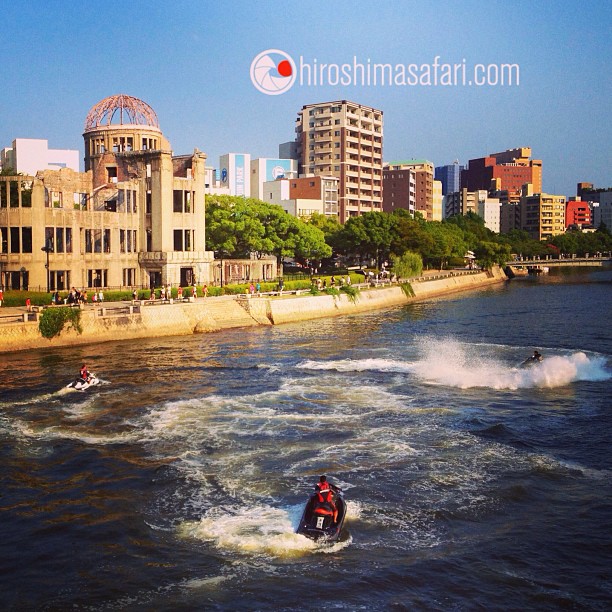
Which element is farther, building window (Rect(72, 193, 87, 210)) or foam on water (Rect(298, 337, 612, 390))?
building window (Rect(72, 193, 87, 210))

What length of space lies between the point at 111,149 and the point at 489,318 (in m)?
49.1

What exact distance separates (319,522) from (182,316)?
4536 cm

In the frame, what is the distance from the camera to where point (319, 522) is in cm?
2273

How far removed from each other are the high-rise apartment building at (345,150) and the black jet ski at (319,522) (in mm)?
157844

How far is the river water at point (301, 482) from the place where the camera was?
2023cm

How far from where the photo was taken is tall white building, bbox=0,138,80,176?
12556cm

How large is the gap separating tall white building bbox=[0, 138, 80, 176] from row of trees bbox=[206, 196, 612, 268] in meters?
38.3

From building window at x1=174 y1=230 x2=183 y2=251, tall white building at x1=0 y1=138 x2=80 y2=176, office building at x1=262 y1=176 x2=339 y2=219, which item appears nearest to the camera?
building window at x1=174 y1=230 x2=183 y2=251

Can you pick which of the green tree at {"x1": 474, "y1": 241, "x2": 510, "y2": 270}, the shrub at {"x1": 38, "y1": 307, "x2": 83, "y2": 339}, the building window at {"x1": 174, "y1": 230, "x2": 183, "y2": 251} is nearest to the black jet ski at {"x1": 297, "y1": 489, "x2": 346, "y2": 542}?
the shrub at {"x1": 38, "y1": 307, "x2": 83, "y2": 339}

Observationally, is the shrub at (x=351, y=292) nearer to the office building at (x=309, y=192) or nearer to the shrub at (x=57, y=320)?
the shrub at (x=57, y=320)

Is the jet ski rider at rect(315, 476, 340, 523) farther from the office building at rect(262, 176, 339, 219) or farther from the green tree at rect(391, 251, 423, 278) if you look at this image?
the office building at rect(262, 176, 339, 219)

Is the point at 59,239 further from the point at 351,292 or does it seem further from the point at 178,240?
the point at 351,292

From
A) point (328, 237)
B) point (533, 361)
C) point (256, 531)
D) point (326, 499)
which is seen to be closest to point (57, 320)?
point (533, 361)

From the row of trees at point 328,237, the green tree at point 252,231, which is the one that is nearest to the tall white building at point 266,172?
the row of trees at point 328,237
